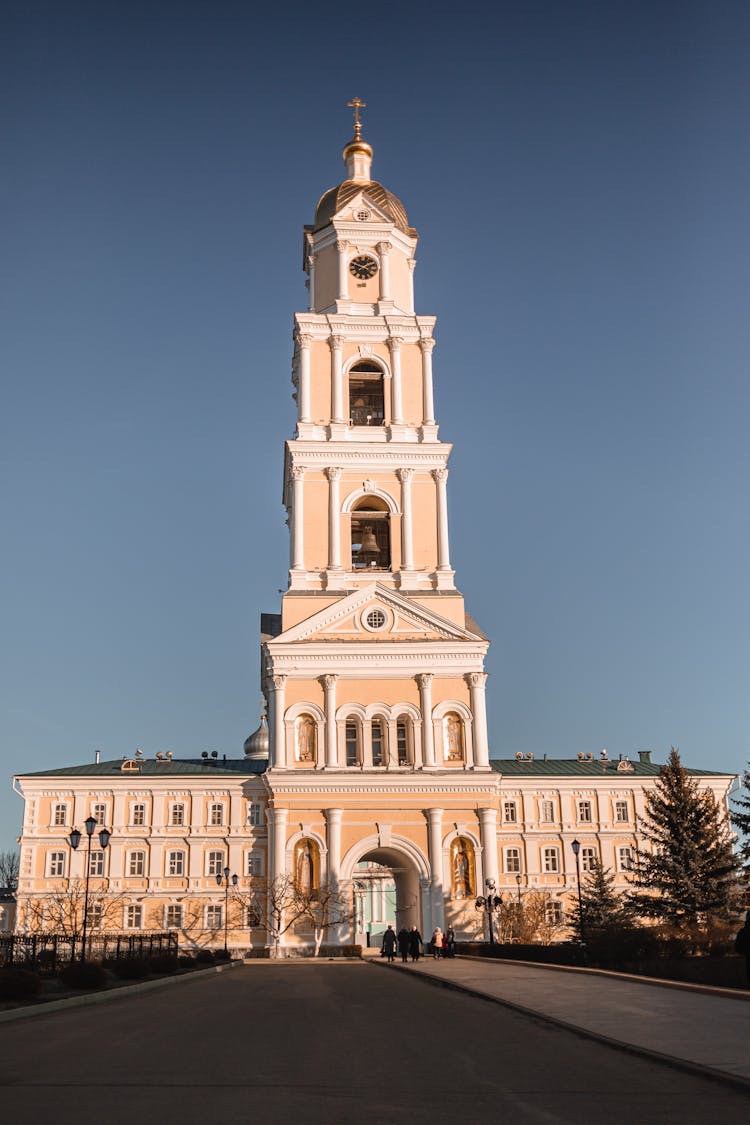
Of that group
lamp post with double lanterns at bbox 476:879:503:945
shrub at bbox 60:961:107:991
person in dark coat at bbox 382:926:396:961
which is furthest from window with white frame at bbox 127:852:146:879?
shrub at bbox 60:961:107:991

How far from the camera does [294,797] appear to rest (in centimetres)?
5075

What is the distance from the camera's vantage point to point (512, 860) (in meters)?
58.2

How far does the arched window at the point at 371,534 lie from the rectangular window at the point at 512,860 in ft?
54.0

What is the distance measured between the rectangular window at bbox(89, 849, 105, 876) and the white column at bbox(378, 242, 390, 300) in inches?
1315

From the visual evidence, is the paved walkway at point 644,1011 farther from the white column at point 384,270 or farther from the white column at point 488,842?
the white column at point 384,270

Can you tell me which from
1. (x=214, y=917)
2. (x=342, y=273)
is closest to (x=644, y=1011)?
(x=214, y=917)

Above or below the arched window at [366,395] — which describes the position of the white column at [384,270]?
above

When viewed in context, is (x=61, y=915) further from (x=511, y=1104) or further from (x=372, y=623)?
(x=511, y=1104)

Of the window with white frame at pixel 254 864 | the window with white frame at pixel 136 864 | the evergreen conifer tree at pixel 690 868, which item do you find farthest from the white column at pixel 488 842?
the window with white frame at pixel 136 864

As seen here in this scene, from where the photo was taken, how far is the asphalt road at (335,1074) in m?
7.82

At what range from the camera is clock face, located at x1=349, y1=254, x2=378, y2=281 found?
6184 cm

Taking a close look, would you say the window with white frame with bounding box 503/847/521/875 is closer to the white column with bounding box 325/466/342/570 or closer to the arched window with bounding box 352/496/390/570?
the arched window with bounding box 352/496/390/570

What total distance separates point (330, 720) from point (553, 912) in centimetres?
1621

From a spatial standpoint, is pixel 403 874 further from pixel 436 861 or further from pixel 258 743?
pixel 258 743
